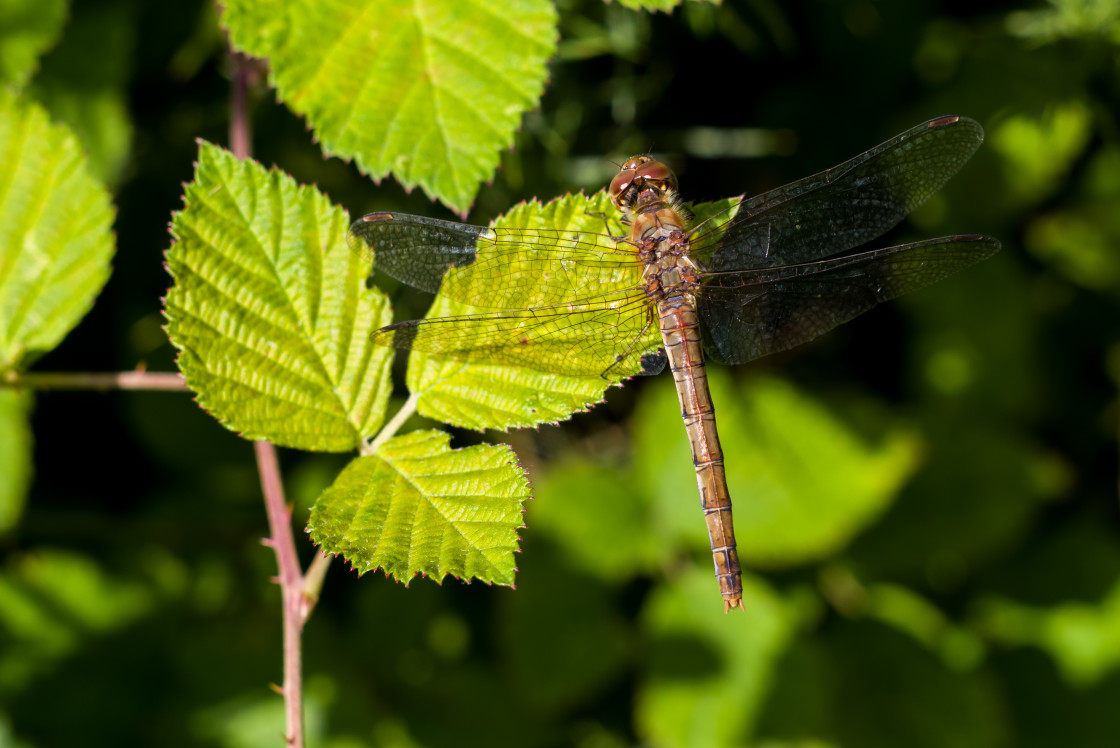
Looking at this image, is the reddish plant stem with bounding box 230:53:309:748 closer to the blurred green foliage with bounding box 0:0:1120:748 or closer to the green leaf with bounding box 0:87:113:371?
the green leaf with bounding box 0:87:113:371

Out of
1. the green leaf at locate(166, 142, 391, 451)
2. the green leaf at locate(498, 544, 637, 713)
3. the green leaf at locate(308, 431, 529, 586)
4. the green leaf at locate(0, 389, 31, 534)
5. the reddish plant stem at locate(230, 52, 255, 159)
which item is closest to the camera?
the green leaf at locate(308, 431, 529, 586)

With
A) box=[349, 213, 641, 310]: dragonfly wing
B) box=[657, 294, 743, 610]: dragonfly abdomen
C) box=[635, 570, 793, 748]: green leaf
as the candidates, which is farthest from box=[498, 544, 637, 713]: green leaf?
box=[349, 213, 641, 310]: dragonfly wing

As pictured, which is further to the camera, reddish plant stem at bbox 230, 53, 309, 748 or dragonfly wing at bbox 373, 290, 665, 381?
dragonfly wing at bbox 373, 290, 665, 381

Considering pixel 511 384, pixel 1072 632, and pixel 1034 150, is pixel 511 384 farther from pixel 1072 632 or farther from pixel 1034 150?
pixel 1072 632

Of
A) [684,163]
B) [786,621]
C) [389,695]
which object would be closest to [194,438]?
[389,695]

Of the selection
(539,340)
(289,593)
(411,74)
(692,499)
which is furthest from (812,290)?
(289,593)

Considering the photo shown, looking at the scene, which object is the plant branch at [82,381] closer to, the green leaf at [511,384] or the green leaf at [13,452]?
the green leaf at [511,384]
